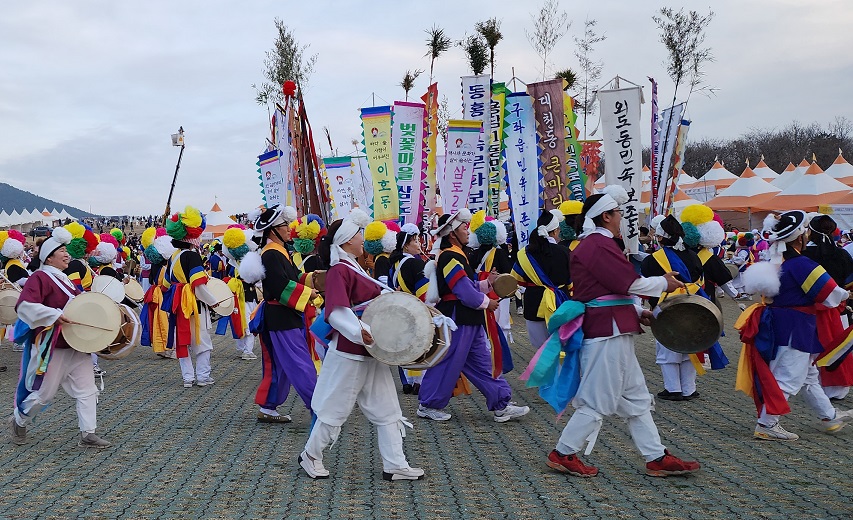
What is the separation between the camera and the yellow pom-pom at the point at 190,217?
29.9ft

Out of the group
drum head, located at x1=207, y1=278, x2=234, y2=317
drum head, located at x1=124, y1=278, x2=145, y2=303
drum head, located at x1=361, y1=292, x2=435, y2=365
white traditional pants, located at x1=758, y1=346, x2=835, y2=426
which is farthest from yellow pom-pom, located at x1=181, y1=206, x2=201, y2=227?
white traditional pants, located at x1=758, y1=346, x2=835, y2=426

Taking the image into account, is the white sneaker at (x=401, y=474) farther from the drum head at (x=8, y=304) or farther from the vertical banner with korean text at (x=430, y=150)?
the drum head at (x=8, y=304)

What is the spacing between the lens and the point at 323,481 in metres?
5.55

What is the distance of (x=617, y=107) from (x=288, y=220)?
4.27 meters

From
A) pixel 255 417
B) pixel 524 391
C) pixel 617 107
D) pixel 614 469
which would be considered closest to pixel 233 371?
pixel 255 417

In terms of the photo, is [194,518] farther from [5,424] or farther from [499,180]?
[499,180]

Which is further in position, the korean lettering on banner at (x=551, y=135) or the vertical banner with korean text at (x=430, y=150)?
the vertical banner with korean text at (x=430, y=150)

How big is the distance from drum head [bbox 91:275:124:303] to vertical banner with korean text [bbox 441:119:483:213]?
4015 millimetres

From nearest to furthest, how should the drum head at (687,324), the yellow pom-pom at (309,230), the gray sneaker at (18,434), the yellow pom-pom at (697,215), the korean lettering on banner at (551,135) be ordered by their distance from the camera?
the drum head at (687,324)
the gray sneaker at (18,434)
the yellow pom-pom at (697,215)
the yellow pom-pom at (309,230)
the korean lettering on banner at (551,135)

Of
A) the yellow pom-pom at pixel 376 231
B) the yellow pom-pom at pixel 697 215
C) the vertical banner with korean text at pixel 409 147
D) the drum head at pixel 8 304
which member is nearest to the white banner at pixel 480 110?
the vertical banner with korean text at pixel 409 147

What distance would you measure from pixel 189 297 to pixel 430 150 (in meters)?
3.69

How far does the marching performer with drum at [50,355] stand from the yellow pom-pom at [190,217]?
237 cm

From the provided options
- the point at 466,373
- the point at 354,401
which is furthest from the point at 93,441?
the point at 466,373

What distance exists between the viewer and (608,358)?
17.5 ft
